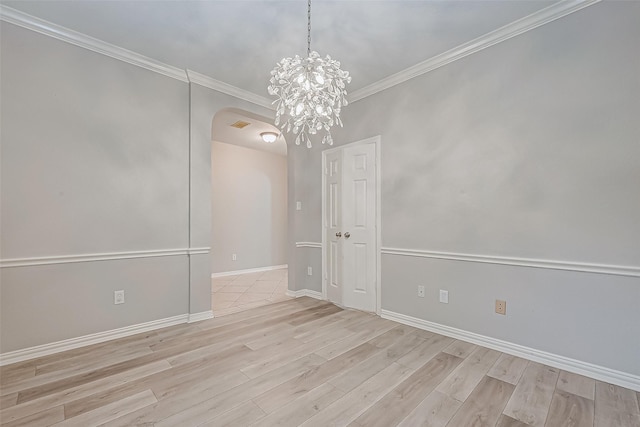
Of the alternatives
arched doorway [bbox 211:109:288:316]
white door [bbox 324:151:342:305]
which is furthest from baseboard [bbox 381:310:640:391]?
arched doorway [bbox 211:109:288:316]

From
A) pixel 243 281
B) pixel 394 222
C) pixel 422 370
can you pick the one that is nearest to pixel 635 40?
pixel 394 222

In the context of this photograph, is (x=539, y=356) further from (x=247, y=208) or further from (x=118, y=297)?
(x=247, y=208)

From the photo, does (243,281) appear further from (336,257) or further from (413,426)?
(413,426)

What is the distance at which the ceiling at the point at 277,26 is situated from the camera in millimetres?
2092

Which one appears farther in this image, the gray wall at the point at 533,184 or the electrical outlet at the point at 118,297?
the electrical outlet at the point at 118,297

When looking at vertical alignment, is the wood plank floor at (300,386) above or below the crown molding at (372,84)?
below

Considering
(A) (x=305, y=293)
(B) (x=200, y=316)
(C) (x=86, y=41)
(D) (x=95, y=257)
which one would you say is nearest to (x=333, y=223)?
(A) (x=305, y=293)

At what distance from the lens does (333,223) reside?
3.73m

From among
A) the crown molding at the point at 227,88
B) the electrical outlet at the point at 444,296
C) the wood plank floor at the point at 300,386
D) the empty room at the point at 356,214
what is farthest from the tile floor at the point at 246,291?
the crown molding at the point at 227,88

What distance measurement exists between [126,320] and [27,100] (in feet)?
6.87

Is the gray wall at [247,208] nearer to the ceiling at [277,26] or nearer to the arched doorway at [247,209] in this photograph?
the arched doorway at [247,209]

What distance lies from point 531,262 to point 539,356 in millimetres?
739

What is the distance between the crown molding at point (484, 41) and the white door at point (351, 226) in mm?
730

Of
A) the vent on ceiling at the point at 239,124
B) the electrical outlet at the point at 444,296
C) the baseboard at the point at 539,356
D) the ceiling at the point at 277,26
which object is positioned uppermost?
the ceiling at the point at 277,26
